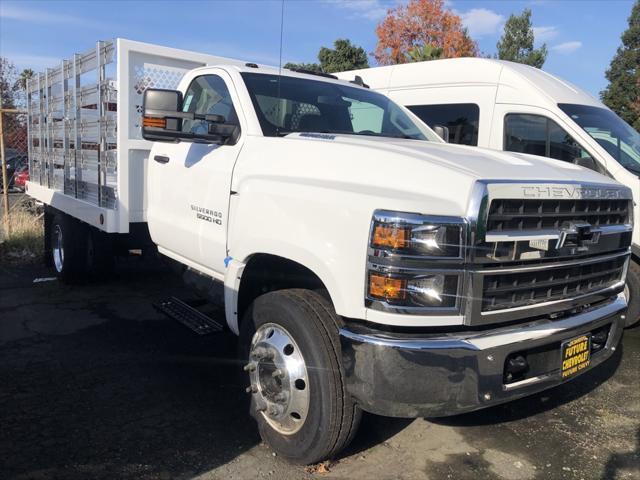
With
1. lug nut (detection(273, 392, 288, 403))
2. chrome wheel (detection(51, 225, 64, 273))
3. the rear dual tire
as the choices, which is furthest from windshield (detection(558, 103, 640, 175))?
chrome wheel (detection(51, 225, 64, 273))

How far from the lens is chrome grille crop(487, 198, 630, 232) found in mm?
2626

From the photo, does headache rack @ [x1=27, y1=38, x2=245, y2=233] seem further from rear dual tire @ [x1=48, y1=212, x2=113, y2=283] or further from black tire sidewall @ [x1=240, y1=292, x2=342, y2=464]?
black tire sidewall @ [x1=240, y1=292, x2=342, y2=464]

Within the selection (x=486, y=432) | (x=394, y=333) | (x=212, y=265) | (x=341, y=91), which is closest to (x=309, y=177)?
(x=394, y=333)

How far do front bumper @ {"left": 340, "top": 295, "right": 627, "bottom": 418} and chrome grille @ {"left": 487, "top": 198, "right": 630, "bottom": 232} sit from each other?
0.52 meters

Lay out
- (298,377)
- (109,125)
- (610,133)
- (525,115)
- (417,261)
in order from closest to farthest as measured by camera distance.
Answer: (417,261), (298,377), (109,125), (610,133), (525,115)

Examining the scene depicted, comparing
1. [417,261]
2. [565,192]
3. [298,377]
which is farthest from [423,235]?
[298,377]

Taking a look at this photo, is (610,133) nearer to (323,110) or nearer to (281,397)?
(323,110)

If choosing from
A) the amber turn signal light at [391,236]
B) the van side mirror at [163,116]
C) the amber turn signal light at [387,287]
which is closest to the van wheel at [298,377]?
the amber turn signal light at [387,287]

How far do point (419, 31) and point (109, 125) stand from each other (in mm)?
29087

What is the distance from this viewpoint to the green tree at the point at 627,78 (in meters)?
36.2

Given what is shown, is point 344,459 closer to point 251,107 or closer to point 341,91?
point 251,107

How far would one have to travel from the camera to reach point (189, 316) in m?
4.42

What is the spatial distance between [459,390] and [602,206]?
1.40 metres

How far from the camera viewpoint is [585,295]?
125 inches
